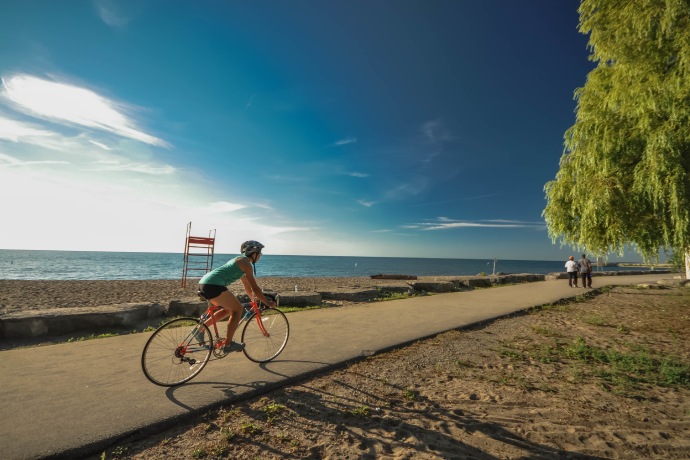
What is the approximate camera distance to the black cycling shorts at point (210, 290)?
4699mm

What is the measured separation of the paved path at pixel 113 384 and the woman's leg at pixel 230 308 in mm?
663

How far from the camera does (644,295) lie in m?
16.3

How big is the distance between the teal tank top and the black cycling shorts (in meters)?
0.05

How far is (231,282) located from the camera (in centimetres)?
479

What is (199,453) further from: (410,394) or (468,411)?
(468,411)

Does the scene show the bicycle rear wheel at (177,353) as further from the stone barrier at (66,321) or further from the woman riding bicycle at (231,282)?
the stone barrier at (66,321)

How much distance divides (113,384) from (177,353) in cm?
87

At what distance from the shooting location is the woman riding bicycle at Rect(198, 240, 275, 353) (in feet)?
15.5

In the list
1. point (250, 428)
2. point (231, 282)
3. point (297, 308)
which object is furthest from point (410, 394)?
point (297, 308)

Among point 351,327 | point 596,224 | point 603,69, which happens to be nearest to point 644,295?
point 596,224

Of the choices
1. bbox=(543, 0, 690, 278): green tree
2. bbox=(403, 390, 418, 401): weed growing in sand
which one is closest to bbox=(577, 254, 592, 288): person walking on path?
bbox=(543, 0, 690, 278): green tree

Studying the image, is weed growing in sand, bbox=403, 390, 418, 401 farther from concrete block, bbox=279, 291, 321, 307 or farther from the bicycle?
concrete block, bbox=279, 291, 321, 307

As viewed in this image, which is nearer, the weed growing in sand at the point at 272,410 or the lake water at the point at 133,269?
the weed growing in sand at the point at 272,410

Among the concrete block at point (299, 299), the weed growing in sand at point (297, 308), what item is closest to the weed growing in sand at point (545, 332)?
the weed growing in sand at point (297, 308)
